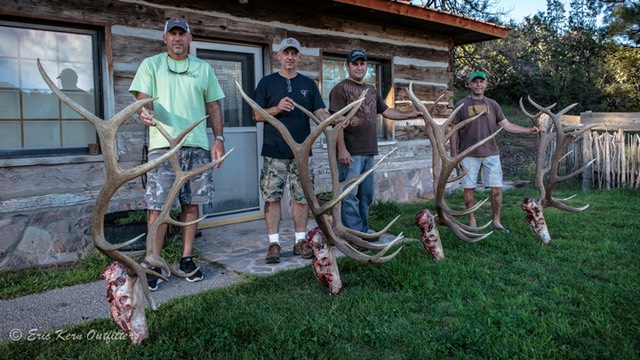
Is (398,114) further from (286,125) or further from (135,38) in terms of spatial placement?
(135,38)

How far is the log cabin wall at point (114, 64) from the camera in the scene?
461cm

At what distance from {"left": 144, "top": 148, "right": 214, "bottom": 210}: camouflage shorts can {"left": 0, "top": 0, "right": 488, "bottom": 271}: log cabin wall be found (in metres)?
1.55

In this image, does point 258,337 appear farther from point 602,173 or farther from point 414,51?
point 602,173

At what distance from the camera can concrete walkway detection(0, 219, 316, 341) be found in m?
3.23

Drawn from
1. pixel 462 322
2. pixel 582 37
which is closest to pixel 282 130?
pixel 462 322

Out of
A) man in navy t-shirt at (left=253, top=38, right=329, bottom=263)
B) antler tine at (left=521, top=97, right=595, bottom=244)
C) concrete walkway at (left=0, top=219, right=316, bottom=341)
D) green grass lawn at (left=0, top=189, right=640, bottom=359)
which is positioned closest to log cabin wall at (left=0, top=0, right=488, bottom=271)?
concrete walkway at (left=0, top=219, right=316, bottom=341)

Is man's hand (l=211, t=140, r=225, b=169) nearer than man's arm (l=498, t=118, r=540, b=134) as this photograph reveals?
Yes

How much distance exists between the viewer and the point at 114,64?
203 inches

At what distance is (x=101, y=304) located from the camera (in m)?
3.55

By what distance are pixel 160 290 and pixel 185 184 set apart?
0.81 m

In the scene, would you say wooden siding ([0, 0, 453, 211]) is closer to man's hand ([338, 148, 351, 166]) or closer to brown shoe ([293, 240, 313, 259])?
brown shoe ([293, 240, 313, 259])

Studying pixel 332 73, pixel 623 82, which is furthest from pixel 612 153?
pixel 623 82

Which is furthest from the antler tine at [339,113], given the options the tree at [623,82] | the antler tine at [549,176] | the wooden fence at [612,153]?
the tree at [623,82]

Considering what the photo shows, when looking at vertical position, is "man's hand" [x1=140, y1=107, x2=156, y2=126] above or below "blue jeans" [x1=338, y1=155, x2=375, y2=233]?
above
